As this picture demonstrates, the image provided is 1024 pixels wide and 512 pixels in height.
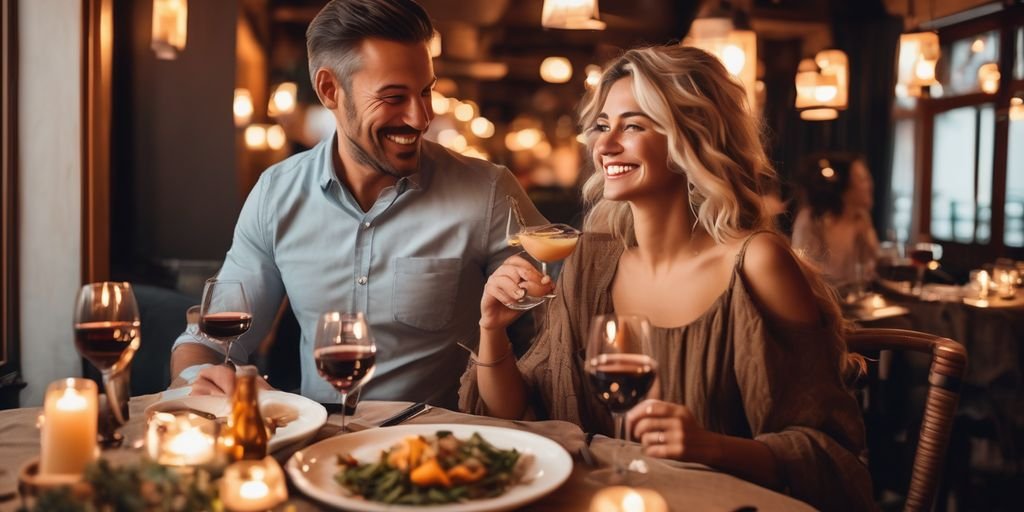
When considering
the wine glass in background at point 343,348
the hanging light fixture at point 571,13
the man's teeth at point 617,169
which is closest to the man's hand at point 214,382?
the wine glass in background at point 343,348

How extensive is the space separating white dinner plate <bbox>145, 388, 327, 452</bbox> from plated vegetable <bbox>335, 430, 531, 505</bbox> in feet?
0.65

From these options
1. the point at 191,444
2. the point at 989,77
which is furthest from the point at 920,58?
the point at 191,444

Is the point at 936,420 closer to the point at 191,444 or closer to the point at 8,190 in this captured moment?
the point at 191,444

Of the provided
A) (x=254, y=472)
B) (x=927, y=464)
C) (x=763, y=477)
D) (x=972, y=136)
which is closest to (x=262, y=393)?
(x=254, y=472)

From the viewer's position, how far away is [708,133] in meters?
2.01

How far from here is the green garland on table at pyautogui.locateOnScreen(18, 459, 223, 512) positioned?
91 centimetres

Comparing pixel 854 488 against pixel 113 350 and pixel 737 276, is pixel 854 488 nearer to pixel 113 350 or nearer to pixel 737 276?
pixel 737 276

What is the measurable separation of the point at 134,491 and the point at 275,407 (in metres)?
0.66

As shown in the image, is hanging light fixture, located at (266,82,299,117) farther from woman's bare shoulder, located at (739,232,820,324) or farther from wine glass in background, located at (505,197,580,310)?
woman's bare shoulder, located at (739,232,820,324)

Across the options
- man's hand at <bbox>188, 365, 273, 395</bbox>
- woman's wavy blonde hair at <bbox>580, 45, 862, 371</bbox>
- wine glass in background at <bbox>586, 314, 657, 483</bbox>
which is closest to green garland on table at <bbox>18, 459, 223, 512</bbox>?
wine glass in background at <bbox>586, 314, 657, 483</bbox>

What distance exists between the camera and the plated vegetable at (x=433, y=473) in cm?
117

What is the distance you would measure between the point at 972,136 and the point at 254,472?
7.36 metres

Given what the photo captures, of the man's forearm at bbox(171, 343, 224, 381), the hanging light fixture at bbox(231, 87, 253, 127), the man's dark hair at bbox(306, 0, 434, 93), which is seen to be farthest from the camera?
the hanging light fixture at bbox(231, 87, 253, 127)

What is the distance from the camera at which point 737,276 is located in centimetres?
183
